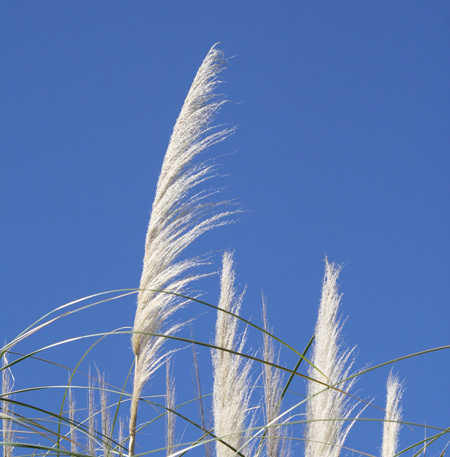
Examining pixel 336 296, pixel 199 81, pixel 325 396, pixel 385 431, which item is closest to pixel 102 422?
pixel 325 396

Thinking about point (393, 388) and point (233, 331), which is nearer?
point (233, 331)

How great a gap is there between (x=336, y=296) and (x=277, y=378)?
0.64 metres

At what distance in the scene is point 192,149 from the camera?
2.15 meters

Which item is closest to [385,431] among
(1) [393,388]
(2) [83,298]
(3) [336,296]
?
(1) [393,388]

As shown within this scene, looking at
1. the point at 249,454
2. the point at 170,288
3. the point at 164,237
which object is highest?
the point at 164,237

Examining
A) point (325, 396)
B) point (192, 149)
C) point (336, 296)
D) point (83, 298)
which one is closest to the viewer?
point (83, 298)

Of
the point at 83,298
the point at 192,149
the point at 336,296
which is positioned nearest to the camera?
the point at 83,298

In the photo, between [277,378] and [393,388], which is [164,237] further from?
[393,388]

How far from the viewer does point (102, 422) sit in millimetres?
2793

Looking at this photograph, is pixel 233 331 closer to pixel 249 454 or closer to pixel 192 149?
pixel 249 454

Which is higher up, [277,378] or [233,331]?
[233,331]

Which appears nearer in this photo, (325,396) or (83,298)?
(83,298)

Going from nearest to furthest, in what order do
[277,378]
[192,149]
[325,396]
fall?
[192,149] < [277,378] < [325,396]

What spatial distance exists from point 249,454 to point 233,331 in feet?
1.75
